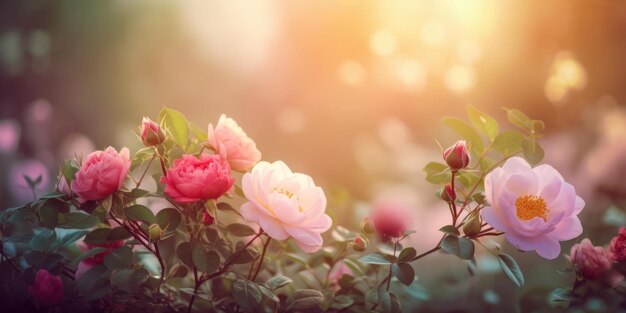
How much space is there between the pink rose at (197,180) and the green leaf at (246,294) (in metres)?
0.09

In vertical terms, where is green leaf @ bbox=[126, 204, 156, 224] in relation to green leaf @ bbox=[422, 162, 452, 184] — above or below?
below

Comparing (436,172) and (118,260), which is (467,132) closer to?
(436,172)

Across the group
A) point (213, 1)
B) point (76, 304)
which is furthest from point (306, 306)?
point (213, 1)

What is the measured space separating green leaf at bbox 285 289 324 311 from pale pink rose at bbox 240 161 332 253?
0.06 metres

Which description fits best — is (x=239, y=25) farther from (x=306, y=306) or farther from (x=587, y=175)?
(x=306, y=306)

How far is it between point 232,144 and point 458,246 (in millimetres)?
221

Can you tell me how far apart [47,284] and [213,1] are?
143 cm

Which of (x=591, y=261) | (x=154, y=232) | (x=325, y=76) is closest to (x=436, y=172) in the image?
(x=591, y=261)

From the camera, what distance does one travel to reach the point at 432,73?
1674 millimetres

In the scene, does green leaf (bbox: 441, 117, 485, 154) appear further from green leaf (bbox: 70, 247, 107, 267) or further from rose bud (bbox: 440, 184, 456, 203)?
green leaf (bbox: 70, 247, 107, 267)

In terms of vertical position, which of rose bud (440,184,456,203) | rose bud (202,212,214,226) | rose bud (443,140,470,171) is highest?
rose bud (443,140,470,171)

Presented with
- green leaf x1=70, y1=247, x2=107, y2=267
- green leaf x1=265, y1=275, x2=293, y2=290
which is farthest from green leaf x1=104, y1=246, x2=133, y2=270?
green leaf x1=265, y1=275, x2=293, y2=290

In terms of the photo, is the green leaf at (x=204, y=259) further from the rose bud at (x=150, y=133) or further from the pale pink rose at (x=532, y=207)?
the pale pink rose at (x=532, y=207)

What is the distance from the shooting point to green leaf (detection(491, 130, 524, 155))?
0.60 m
